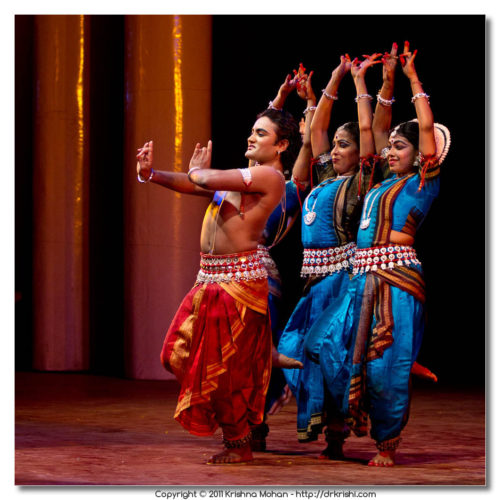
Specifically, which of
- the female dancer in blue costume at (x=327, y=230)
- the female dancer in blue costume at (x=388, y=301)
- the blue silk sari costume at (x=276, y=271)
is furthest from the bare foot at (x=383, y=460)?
the blue silk sari costume at (x=276, y=271)

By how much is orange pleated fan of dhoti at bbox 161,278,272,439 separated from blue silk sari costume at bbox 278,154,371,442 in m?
0.41

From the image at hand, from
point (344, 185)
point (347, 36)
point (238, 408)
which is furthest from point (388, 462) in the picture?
point (347, 36)

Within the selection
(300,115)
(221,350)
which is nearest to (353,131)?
(221,350)

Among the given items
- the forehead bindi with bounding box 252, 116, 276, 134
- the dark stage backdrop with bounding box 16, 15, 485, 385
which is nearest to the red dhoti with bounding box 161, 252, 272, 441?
the forehead bindi with bounding box 252, 116, 276, 134

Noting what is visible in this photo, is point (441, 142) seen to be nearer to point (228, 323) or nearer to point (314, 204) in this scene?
point (314, 204)

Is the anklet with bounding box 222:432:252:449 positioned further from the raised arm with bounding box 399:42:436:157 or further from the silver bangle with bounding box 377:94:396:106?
the silver bangle with bounding box 377:94:396:106

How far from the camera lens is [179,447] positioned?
4.58 m

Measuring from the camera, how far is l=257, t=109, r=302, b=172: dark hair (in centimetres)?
448

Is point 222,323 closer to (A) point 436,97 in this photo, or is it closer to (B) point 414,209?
(B) point 414,209

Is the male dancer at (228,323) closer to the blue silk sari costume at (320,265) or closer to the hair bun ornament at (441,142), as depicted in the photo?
the blue silk sari costume at (320,265)

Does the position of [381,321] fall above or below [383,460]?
above

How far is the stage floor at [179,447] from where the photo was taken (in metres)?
A: 3.81

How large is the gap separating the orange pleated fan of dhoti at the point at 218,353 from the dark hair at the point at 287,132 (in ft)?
2.19

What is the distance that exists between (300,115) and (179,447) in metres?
3.24
